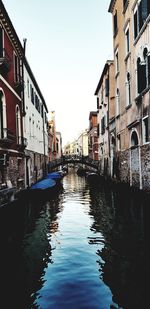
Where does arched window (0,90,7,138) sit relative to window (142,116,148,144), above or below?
above

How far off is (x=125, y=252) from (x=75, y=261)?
113 centimetres

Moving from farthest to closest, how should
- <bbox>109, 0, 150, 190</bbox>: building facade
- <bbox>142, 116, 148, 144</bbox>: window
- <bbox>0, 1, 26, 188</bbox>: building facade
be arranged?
1. <bbox>142, 116, 148, 144</bbox>: window
2. <bbox>109, 0, 150, 190</bbox>: building facade
3. <bbox>0, 1, 26, 188</bbox>: building facade

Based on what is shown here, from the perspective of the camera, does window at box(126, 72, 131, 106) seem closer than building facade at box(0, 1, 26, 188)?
No

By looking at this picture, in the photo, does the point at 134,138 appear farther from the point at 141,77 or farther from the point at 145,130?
the point at 141,77

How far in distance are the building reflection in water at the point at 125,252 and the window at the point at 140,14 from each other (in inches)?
341

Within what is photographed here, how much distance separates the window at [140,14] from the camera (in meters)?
13.1

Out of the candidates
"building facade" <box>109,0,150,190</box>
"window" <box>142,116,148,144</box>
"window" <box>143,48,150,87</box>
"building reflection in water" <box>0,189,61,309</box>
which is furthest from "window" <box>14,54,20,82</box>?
"building reflection in water" <box>0,189,61,309</box>

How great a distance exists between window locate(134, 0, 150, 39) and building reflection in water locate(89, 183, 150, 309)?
867cm

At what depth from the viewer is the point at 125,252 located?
20.2ft

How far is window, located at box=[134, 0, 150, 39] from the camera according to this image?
13.1 m

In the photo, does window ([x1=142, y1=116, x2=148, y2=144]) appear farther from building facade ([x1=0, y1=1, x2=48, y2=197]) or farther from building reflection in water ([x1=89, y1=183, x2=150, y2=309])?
building facade ([x1=0, y1=1, x2=48, y2=197])

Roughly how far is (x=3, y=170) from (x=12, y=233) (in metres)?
5.22

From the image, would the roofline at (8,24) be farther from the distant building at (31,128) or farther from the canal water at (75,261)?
the canal water at (75,261)

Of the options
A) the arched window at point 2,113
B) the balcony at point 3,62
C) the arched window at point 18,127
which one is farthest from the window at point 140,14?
the arched window at point 18,127
